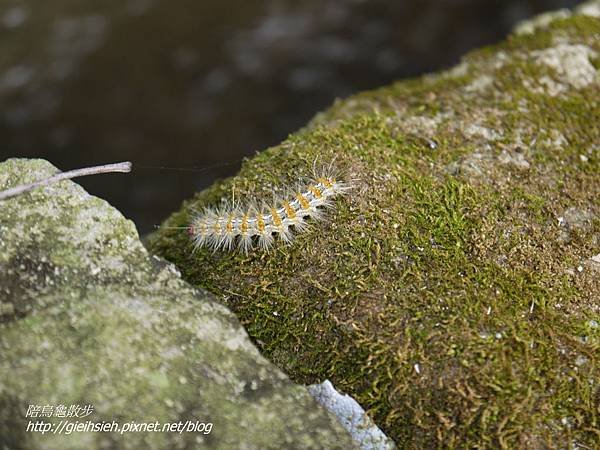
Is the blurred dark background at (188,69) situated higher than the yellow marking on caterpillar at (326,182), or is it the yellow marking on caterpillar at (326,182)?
the yellow marking on caterpillar at (326,182)

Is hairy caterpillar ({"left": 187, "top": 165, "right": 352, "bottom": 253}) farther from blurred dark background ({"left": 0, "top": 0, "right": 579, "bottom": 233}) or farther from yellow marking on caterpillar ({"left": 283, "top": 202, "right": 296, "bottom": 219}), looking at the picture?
blurred dark background ({"left": 0, "top": 0, "right": 579, "bottom": 233})

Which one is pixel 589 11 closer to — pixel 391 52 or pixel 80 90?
→ pixel 391 52

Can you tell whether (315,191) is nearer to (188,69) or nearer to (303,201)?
(303,201)

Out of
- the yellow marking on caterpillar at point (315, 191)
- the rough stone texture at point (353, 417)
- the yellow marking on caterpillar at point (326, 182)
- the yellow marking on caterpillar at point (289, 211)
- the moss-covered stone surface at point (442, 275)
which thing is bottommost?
the rough stone texture at point (353, 417)

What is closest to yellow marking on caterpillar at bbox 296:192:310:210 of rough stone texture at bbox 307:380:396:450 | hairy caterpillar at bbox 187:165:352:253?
hairy caterpillar at bbox 187:165:352:253

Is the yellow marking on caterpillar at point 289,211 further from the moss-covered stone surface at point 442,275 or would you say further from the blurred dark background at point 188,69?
the blurred dark background at point 188,69

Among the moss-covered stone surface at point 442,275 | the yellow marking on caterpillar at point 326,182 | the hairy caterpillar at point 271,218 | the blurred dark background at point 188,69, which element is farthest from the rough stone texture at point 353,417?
the blurred dark background at point 188,69

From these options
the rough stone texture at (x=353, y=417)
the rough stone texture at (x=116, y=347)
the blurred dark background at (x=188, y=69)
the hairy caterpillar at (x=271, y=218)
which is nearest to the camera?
the rough stone texture at (x=116, y=347)

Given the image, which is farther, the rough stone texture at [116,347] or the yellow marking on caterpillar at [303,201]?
the yellow marking on caterpillar at [303,201]

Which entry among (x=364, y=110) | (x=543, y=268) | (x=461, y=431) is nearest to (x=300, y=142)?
(x=364, y=110)
